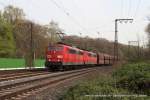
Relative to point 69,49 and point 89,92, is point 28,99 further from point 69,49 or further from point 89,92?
point 69,49

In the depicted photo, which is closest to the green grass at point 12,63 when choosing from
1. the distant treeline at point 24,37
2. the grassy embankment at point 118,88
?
the distant treeline at point 24,37

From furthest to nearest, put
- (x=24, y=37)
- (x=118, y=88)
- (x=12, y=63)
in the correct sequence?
1. (x=24, y=37)
2. (x=12, y=63)
3. (x=118, y=88)

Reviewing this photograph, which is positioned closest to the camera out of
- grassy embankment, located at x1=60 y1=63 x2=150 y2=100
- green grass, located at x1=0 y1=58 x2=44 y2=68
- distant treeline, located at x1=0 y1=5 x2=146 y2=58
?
grassy embankment, located at x1=60 y1=63 x2=150 y2=100

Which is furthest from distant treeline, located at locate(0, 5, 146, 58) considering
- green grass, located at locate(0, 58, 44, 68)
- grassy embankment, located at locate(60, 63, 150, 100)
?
grassy embankment, located at locate(60, 63, 150, 100)

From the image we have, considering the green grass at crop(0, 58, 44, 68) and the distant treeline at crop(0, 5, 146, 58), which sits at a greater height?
the distant treeline at crop(0, 5, 146, 58)

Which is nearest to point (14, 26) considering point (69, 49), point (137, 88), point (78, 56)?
point (78, 56)

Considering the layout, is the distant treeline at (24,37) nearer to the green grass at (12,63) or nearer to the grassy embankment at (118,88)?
the green grass at (12,63)

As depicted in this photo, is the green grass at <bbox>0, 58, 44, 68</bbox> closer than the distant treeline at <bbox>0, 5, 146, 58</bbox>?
Yes

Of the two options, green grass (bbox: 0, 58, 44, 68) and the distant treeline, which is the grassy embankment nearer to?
green grass (bbox: 0, 58, 44, 68)

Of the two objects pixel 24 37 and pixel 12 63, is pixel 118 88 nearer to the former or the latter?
pixel 12 63

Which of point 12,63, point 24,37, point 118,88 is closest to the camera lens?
point 118,88

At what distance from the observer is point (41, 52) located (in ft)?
277

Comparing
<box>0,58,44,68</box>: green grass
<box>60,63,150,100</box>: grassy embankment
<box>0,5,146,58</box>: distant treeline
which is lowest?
<box>60,63,150,100</box>: grassy embankment

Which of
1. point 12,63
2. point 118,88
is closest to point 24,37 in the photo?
point 12,63
